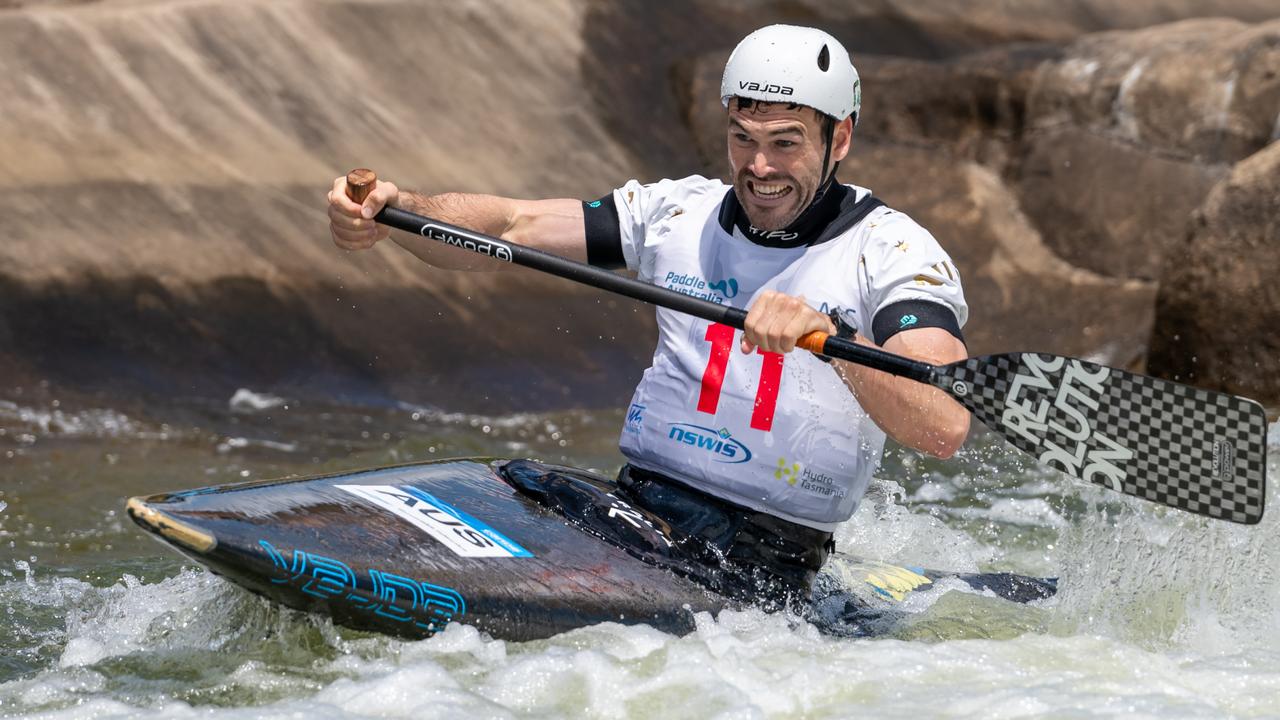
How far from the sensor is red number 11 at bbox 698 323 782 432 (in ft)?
11.8

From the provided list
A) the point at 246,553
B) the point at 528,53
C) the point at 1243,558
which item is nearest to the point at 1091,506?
the point at 1243,558

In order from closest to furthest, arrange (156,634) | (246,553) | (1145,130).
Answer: (246,553) < (156,634) < (1145,130)

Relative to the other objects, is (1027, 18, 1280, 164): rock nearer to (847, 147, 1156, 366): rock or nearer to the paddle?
(847, 147, 1156, 366): rock

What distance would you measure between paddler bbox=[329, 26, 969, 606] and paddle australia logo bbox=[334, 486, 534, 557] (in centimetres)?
46

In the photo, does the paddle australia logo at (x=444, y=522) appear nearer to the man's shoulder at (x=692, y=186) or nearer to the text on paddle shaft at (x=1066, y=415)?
the man's shoulder at (x=692, y=186)

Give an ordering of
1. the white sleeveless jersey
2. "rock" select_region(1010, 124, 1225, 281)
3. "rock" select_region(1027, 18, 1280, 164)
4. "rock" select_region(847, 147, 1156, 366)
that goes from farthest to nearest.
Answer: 1. "rock" select_region(1010, 124, 1225, 281)
2. "rock" select_region(847, 147, 1156, 366)
3. "rock" select_region(1027, 18, 1280, 164)
4. the white sleeveless jersey

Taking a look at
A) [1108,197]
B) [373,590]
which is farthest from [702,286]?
[1108,197]

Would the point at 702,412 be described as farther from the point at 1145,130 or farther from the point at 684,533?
the point at 1145,130

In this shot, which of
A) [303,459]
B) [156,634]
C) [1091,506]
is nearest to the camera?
[156,634]

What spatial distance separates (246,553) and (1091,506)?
215cm

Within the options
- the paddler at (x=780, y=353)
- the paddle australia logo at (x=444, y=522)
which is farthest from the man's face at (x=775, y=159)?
the paddle australia logo at (x=444, y=522)

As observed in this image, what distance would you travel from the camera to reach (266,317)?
7.41 meters

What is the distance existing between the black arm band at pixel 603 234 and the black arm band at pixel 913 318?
82 centimetres

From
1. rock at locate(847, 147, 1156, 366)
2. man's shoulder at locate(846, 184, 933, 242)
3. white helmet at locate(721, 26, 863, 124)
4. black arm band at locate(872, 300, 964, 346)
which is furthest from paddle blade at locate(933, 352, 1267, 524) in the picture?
rock at locate(847, 147, 1156, 366)
